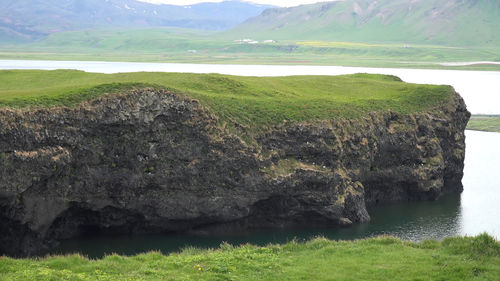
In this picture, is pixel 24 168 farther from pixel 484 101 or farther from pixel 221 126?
pixel 484 101

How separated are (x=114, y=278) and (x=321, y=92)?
41383 mm

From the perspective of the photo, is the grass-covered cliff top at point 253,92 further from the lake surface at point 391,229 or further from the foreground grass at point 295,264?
the foreground grass at point 295,264

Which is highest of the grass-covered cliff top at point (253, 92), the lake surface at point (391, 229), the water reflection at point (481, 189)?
the grass-covered cliff top at point (253, 92)

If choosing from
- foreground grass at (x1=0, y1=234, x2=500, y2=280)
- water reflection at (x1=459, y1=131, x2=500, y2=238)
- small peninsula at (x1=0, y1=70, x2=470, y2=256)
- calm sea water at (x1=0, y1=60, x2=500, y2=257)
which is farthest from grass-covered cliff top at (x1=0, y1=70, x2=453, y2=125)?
foreground grass at (x1=0, y1=234, x2=500, y2=280)

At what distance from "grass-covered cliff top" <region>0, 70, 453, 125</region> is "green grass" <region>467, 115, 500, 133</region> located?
48082 mm

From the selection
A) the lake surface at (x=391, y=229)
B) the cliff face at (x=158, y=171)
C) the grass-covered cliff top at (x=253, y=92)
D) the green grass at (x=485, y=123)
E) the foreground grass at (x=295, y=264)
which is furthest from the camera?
the green grass at (x=485, y=123)

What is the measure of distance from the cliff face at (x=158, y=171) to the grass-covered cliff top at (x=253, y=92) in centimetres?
161

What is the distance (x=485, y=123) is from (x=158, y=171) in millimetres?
87382

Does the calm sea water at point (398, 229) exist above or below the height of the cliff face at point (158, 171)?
below

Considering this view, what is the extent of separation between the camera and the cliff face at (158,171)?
41000mm

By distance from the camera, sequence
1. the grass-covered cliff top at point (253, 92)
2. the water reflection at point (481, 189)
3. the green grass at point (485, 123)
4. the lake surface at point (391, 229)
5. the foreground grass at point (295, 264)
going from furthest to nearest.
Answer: the green grass at point (485, 123)
the water reflection at point (481, 189)
the grass-covered cliff top at point (253, 92)
the lake surface at point (391, 229)
the foreground grass at point (295, 264)

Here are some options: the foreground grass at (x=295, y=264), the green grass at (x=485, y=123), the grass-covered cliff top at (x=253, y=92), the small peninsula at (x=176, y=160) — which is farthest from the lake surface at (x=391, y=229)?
the green grass at (x=485, y=123)

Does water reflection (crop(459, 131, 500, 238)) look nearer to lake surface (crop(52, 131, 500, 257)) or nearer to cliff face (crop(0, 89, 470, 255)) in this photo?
lake surface (crop(52, 131, 500, 257))

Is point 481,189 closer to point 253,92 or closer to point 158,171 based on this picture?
point 253,92
